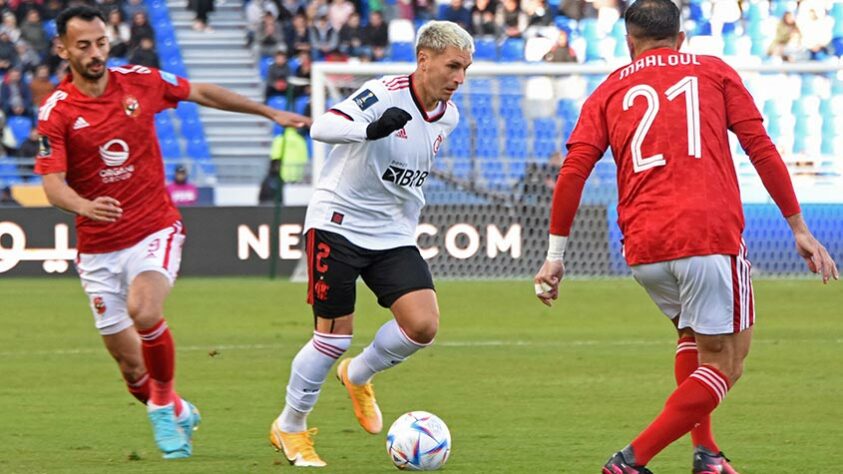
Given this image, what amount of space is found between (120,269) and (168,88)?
3.16ft

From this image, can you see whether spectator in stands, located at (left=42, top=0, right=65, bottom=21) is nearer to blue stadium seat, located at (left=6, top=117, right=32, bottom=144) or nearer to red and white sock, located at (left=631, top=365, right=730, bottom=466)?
blue stadium seat, located at (left=6, top=117, right=32, bottom=144)

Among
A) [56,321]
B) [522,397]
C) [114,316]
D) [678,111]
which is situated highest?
[678,111]

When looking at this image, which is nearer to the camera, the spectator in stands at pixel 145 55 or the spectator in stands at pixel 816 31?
the spectator in stands at pixel 816 31

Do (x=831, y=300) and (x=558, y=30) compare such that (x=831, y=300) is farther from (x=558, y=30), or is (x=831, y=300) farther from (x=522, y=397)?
(x=558, y=30)

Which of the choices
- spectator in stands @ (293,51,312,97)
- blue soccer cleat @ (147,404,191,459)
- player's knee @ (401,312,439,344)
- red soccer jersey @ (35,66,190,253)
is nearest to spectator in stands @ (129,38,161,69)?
spectator in stands @ (293,51,312,97)

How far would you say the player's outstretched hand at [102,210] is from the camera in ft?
22.0

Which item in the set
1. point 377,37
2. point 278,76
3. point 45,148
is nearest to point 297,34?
point 377,37

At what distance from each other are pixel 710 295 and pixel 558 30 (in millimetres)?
18245

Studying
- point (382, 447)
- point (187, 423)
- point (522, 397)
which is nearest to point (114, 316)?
point (187, 423)

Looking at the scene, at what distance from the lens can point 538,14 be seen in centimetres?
2445

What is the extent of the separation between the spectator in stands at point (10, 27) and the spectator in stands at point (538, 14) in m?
8.83

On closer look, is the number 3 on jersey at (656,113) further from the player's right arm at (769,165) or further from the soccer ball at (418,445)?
the soccer ball at (418,445)

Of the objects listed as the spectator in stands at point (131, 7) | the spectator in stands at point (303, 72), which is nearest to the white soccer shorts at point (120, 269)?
the spectator in stands at point (303, 72)

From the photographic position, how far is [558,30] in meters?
23.6
